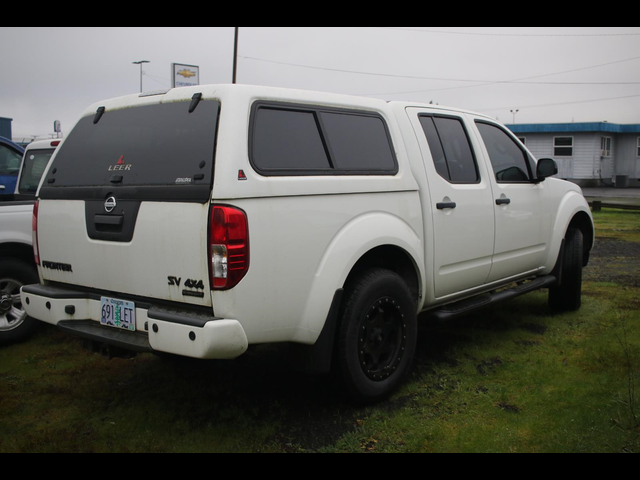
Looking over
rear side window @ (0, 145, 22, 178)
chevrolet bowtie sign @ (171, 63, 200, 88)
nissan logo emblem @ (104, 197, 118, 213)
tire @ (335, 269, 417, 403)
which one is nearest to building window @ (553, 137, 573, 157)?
chevrolet bowtie sign @ (171, 63, 200, 88)

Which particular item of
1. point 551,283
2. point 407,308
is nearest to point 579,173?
point 551,283

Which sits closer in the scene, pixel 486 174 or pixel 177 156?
pixel 177 156

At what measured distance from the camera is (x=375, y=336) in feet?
13.1

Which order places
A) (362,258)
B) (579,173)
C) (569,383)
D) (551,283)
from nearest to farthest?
(362,258) → (569,383) → (551,283) → (579,173)

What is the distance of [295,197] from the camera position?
3.46 metres

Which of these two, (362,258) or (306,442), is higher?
(362,258)

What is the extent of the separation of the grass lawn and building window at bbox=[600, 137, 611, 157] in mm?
31118

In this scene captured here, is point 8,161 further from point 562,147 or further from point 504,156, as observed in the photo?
point 562,147

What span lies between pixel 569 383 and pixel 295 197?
253 centimetres

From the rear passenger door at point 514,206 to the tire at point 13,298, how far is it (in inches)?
165

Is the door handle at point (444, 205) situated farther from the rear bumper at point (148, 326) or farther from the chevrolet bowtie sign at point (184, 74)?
the chevrolet bowtie sign at point (184, 74)

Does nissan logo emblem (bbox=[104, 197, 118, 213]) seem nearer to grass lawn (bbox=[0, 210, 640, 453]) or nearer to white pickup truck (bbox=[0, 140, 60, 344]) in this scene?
grass lawn (bbox=[0, 210, 640, 453])

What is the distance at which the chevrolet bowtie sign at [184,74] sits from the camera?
18125 millimetres

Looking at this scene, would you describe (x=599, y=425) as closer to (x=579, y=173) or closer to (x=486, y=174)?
(x=486, y=174)
